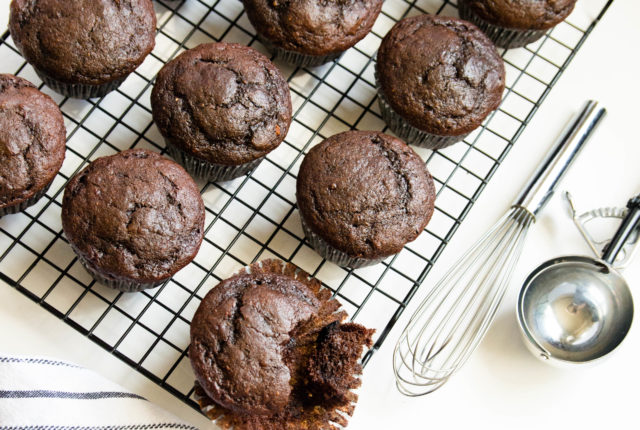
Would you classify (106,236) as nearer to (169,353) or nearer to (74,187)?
(74,187)

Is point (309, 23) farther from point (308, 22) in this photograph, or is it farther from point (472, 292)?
point (472, 292)

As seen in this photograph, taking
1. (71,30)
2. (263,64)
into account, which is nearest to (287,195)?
(263,64)

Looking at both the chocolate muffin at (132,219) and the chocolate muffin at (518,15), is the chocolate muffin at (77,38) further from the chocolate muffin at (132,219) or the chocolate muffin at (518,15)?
the chocolate muffin at (518,15)

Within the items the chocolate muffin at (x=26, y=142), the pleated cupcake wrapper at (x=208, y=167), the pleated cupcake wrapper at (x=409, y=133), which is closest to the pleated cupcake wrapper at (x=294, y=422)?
the pleated cupcake wrapper at (x=208, y=167)

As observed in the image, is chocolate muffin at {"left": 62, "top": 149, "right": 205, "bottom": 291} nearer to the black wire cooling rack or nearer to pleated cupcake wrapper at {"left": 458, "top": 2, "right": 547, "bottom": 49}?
the black wire cooling rack

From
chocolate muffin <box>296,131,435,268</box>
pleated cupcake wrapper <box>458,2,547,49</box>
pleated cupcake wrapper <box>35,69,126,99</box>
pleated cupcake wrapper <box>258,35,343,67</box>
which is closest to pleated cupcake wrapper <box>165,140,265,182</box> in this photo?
chocolate muffin <box>296,131,435,268</box>

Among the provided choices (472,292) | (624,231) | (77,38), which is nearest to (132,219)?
(77,38)
